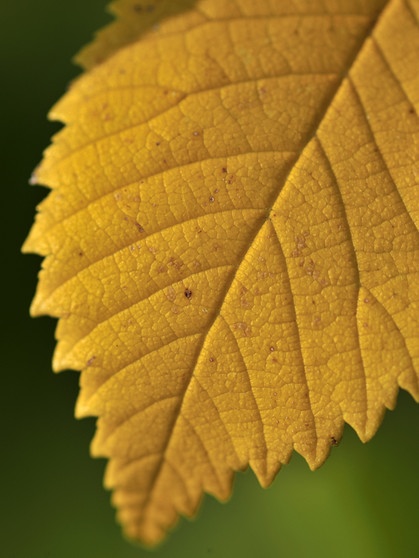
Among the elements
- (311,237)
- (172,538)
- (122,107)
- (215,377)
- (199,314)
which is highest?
(122,107)

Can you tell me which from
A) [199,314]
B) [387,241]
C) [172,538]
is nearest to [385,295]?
[387,241]

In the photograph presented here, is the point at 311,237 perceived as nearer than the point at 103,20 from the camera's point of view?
Yes

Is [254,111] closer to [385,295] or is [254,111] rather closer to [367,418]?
[385,295]

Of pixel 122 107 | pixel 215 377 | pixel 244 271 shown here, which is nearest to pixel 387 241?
pixel 244 271

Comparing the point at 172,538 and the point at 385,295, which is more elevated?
the point at 385,295

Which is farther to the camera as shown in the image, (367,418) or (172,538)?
(172,538)

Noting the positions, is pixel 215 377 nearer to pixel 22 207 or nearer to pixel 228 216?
pixel 228 216
